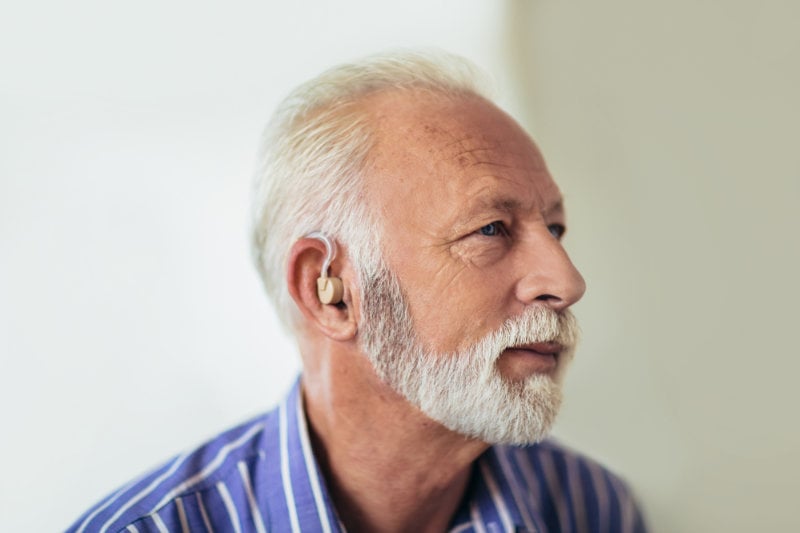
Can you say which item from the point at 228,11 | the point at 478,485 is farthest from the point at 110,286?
the point at 478,485

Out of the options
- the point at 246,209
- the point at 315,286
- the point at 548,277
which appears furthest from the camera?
the point at 246,209

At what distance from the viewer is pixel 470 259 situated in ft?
3.37

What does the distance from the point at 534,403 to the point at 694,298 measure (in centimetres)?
34

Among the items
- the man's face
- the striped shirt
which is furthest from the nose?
the striped shirt

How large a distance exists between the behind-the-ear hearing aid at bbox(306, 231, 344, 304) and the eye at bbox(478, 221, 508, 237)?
0.71 feet

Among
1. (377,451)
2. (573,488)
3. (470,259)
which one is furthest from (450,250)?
(573,488)

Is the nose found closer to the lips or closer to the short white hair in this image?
the lips

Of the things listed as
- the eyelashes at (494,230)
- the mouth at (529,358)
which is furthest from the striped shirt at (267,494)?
the eyelashes at (494,230)

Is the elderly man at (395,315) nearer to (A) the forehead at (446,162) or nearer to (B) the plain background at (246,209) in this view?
(A) the forehead at (446,162)

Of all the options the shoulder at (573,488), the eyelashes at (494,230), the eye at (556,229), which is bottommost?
the shoulder at (573,488)

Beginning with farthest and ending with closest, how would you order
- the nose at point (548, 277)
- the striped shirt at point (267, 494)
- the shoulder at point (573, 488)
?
1. the shoulder at point (573, 488)
2. the striped shirt at point (267, 494)
3. the nose at point (548, 277)

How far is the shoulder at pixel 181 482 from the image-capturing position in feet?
3.60

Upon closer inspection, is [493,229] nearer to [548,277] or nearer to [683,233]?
[548,277]

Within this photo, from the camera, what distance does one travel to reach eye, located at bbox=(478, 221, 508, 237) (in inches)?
41.1
